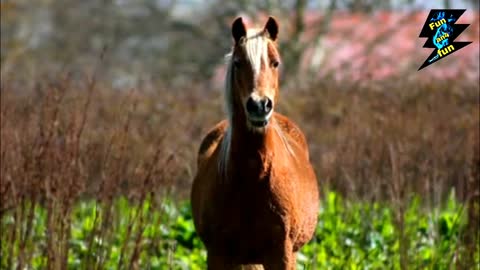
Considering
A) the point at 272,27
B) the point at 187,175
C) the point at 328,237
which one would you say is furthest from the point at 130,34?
the point at 272,27

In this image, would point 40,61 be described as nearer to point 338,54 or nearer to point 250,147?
point 338,54

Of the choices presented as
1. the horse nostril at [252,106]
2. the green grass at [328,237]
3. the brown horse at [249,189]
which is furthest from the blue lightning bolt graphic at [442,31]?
the green grass at [328,237]

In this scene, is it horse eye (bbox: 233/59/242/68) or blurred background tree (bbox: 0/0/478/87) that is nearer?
horse eye (bbox: 233/59/242/68)

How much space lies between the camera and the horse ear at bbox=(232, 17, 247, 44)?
574 centimetres

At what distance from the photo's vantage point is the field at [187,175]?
572 cm

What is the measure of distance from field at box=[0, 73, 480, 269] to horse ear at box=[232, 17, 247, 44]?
0.71 m

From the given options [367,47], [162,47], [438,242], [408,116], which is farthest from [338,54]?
[438,242]

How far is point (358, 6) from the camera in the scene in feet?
89.5

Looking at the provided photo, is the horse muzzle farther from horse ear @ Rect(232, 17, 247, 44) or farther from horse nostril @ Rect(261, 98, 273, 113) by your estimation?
horse ear @ Rect(232, 17, 247, 44)

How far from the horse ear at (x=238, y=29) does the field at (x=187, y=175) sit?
71 centimetres

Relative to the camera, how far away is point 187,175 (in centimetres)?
1078

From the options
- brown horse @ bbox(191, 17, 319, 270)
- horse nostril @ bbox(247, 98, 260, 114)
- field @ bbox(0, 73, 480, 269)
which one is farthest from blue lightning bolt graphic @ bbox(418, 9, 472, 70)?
horse nostril @ bbox(247, 98, 260, 114)

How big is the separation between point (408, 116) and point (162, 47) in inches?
1129

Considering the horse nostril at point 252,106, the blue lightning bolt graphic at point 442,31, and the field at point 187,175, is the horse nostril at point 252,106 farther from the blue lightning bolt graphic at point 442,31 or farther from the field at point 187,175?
the blue lightning bolt graphic at point 442,31
